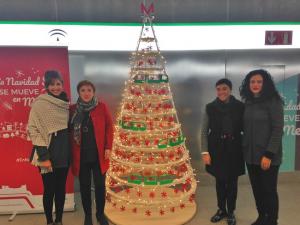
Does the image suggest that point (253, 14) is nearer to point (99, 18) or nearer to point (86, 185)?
point (99, 18)

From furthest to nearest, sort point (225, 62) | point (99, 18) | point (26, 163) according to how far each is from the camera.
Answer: point (225, 62) < point (99, 18) < point (26, 163)

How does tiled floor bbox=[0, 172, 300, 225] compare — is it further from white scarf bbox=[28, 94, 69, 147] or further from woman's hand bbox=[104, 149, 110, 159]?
white scarf bbox=[28, 94, 69, 147]

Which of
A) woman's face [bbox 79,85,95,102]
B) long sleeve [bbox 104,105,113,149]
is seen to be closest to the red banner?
woman's face [bbox 79,85,95,102]

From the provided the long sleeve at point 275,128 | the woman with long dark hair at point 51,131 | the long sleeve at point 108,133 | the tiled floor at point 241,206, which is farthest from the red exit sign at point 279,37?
the woman with long dark hair at point 51,131

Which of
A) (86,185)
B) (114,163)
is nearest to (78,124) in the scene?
(86,185)

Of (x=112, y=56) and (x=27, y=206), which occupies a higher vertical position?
(x=112, y=56)

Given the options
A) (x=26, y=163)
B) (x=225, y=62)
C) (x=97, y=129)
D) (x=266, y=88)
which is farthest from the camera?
(x=225, y=62)

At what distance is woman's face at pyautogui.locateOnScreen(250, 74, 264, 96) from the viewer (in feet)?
8.65

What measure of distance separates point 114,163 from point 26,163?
37.9 inches

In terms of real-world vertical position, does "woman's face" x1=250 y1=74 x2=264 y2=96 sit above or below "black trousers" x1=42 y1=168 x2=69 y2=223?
above

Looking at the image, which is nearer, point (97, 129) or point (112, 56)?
point (97, 129)

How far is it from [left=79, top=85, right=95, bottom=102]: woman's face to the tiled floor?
138 centimetres

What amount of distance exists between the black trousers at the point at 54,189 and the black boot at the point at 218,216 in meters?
1.59

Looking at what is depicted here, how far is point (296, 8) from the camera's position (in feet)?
13.2
